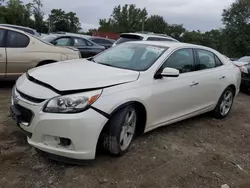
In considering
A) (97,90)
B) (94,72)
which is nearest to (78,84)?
(97,90)

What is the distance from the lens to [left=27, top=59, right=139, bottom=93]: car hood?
3389 millimetres

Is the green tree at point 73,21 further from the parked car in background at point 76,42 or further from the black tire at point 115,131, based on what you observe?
the black tire at point 115,131

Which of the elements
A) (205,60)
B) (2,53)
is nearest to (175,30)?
(2,53)

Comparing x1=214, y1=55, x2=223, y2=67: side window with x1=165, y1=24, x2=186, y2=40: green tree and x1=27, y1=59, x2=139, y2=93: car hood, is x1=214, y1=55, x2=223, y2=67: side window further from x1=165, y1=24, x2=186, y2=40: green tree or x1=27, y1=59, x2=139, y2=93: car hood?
x1=165, y1=24, x2=186, y2=40: green tree

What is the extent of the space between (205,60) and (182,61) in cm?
81

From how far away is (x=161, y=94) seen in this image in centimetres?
417

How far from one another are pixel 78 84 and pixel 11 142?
132cm

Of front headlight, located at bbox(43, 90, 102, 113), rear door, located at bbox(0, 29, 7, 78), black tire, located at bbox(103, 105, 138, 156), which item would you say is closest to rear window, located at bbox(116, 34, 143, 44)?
rear door, located at bbox(0, 29, 7, 78)

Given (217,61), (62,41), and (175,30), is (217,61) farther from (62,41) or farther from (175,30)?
(175,30)

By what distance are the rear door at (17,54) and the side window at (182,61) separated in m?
3.58

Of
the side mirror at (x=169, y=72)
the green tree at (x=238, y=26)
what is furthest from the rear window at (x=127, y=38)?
the green tree at (x=238, y=26)

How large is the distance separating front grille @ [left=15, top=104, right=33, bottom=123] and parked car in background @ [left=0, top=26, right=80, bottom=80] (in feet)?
10.9

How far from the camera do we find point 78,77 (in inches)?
141

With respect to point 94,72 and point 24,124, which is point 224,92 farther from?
point 24,124
